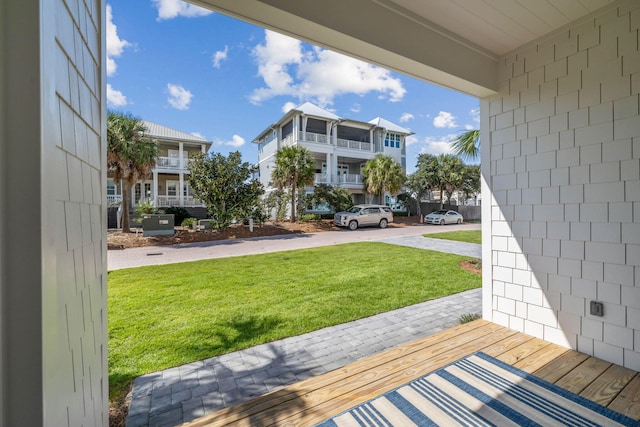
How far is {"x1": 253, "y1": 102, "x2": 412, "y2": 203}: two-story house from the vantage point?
1802 cm

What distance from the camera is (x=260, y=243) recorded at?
32.2 feet

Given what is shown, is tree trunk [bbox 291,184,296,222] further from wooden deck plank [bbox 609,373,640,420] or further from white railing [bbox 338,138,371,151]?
wooden deck plank [bbox 609,373,640,420]

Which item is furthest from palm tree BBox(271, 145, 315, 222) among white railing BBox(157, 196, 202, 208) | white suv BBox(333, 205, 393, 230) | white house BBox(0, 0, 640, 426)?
white house BBox(0, 0, 640, 426)

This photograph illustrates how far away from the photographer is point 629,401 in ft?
5.92

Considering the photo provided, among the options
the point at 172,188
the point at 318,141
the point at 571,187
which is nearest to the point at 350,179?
the point at 318,141

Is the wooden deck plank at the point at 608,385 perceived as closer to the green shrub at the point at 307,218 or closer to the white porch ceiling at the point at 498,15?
the white porch ceiling at the point at 498,15

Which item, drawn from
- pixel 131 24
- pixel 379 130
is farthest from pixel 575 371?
pixel 379 130

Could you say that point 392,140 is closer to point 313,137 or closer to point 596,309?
point 313,137

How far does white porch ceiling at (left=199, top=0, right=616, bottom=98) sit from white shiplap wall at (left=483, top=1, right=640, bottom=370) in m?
0.31

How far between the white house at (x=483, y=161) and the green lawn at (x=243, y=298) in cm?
133

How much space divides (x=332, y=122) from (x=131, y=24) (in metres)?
15.7

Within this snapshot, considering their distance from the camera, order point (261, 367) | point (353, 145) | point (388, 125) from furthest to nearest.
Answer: point (388, 125), point (353, 145), point (261, 367)

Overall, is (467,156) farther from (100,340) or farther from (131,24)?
(131,24)

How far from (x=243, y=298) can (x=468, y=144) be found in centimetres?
413
